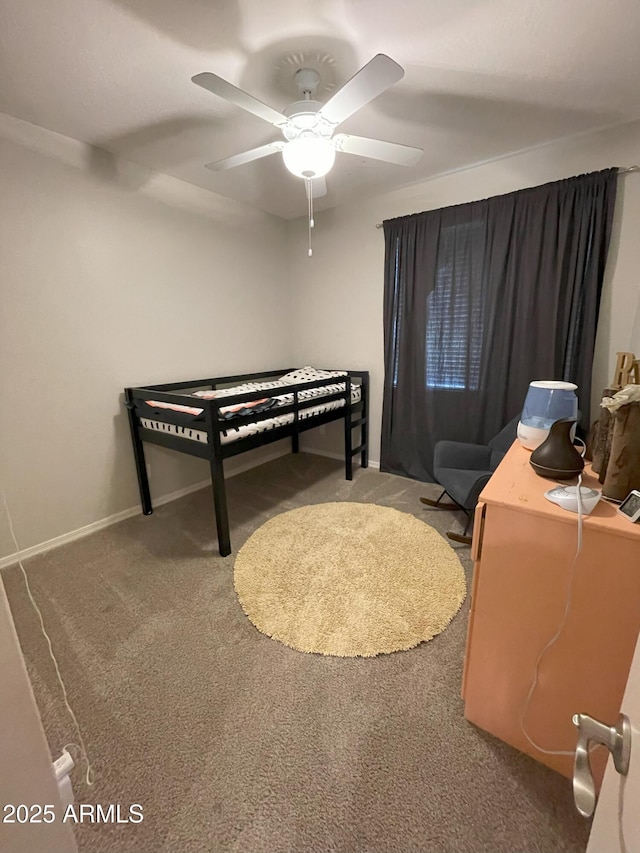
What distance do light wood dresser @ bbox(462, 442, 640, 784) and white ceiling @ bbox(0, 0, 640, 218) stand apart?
5.58 feet

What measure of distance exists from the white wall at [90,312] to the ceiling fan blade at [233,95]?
4.21 feet

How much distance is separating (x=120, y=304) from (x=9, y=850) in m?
2.44

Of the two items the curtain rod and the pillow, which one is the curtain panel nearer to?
the curtain rod

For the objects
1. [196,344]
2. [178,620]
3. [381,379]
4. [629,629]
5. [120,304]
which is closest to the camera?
[629,629]

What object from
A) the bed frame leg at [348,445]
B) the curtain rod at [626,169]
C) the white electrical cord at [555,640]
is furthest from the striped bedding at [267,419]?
the curtain rod at [626,169]

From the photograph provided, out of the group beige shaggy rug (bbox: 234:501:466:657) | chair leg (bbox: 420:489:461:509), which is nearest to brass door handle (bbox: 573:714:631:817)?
beige shaggy rug (bbox: 234:501:466:657)

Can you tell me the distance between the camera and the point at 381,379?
10.1 ft

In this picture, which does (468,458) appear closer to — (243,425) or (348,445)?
(348,445)

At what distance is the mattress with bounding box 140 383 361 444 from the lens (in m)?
1.99

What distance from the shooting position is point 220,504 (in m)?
1.96

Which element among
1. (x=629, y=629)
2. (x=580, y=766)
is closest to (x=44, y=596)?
(x=580, y=766)

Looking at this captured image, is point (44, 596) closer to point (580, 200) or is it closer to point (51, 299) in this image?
point (51, 299)

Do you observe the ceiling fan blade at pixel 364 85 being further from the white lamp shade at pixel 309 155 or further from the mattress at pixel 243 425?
the mattress at pixel 243 425

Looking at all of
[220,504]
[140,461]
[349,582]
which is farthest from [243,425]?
[349,582]
